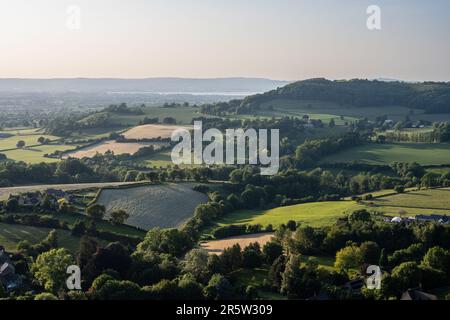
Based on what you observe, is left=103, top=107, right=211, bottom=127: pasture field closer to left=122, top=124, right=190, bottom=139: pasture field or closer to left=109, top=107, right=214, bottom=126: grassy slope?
left=109, top=107, right=214, bottom=126: grassy slope

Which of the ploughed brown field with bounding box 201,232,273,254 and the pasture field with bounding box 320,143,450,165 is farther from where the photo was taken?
the pasture field with bounding box 320,143,450,165

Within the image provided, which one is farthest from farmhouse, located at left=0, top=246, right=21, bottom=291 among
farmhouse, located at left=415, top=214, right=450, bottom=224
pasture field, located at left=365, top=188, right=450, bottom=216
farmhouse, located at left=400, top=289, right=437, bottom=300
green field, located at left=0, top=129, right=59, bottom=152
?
green field, located at left=0, top=129, right=59, bottom=152

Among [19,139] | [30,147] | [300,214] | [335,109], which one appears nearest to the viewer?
[300,214]

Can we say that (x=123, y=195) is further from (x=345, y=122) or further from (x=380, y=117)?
(x=380, y=117)

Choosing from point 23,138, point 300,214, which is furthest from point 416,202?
point 23,138

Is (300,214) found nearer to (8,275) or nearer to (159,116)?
(8,275)

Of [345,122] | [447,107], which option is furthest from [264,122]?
[447,107]

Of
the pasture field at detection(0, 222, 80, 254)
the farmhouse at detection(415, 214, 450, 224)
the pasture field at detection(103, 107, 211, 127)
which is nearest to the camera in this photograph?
the pasture field at detection(0, 222, 80, 254)

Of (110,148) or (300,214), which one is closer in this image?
(300,214)
